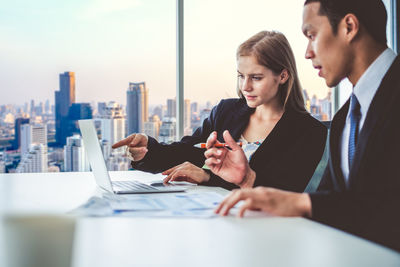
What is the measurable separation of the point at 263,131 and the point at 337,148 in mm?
808

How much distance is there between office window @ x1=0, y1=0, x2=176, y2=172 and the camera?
278 cm

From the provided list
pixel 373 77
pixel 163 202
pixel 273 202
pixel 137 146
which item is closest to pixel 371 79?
pixel 373 77

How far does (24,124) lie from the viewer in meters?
2.79

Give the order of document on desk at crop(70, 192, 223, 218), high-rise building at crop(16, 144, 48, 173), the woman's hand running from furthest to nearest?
high-rise building at crop(16, 144, 48, 173), the woman's hand, document on desk at crop(70, 192, 223, 218)

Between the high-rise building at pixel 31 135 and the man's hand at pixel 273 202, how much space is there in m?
2.19

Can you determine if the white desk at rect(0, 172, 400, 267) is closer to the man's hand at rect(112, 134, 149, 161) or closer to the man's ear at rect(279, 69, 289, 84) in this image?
the man's hand at rect(112, 134, 149, 161)

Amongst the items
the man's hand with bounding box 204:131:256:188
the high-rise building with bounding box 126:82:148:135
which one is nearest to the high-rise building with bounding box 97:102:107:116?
the high-rise building with bounding box 126:82:148:135

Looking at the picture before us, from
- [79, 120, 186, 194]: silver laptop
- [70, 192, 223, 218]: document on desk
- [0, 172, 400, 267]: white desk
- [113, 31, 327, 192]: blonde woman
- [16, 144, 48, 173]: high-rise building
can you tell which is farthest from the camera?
[16, 144, 48, 173]: high-rise building

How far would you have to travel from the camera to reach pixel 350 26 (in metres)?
1.23

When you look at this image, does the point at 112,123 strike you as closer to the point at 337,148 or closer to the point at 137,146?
the point at 137,146

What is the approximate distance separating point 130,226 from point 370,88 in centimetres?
79

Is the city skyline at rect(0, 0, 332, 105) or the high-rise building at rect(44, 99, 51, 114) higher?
the city skyline at rect(0, 0, 332, 105)

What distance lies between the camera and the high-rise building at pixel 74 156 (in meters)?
2.80

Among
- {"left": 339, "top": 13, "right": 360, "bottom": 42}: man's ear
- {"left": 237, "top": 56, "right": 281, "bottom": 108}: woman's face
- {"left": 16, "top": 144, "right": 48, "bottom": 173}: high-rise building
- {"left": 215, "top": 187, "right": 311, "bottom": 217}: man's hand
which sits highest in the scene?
{"left": 339, "top": 13, "right": 360, "bottom": 42}: man's ear
